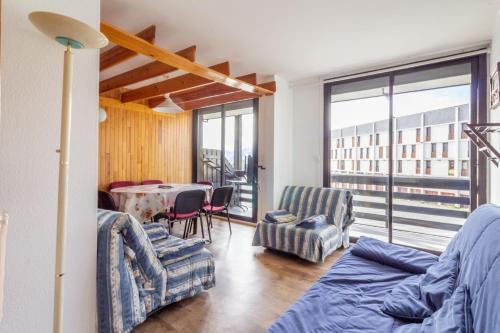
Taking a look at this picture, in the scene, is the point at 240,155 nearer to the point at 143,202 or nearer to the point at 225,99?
the point at 225,99

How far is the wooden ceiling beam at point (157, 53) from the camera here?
222 cm

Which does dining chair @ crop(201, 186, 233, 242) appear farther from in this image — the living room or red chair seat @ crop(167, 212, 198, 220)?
red chair seat @ crop(167, 212, 198, 220)

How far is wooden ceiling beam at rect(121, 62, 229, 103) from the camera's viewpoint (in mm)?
3472

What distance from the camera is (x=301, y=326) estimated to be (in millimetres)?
1194

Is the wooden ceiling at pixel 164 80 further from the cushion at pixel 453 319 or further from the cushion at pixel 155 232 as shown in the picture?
the cushion at pixel 453 319

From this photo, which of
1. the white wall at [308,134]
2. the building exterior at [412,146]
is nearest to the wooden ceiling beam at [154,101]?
the white wall at [308,134]

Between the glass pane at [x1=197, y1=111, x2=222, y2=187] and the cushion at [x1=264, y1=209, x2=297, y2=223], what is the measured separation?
244 cm

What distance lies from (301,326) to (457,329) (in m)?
0.60

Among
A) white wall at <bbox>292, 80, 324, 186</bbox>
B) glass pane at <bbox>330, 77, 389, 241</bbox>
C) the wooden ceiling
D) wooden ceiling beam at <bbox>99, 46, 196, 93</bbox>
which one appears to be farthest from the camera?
white wall at <bbox>292, 80, 324, 186</bbox>

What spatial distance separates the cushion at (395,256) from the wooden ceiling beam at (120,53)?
108 inches

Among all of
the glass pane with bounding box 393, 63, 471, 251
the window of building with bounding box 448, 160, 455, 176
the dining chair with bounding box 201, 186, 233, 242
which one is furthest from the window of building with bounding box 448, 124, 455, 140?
the dining chair with bounding box 201, 186, 233, 242

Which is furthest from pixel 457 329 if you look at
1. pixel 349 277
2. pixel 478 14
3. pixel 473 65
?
pixel 473 65

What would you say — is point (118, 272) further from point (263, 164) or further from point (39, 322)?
point (263, 164)

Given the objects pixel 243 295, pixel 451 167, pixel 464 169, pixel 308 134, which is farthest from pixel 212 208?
pixel 464 169
